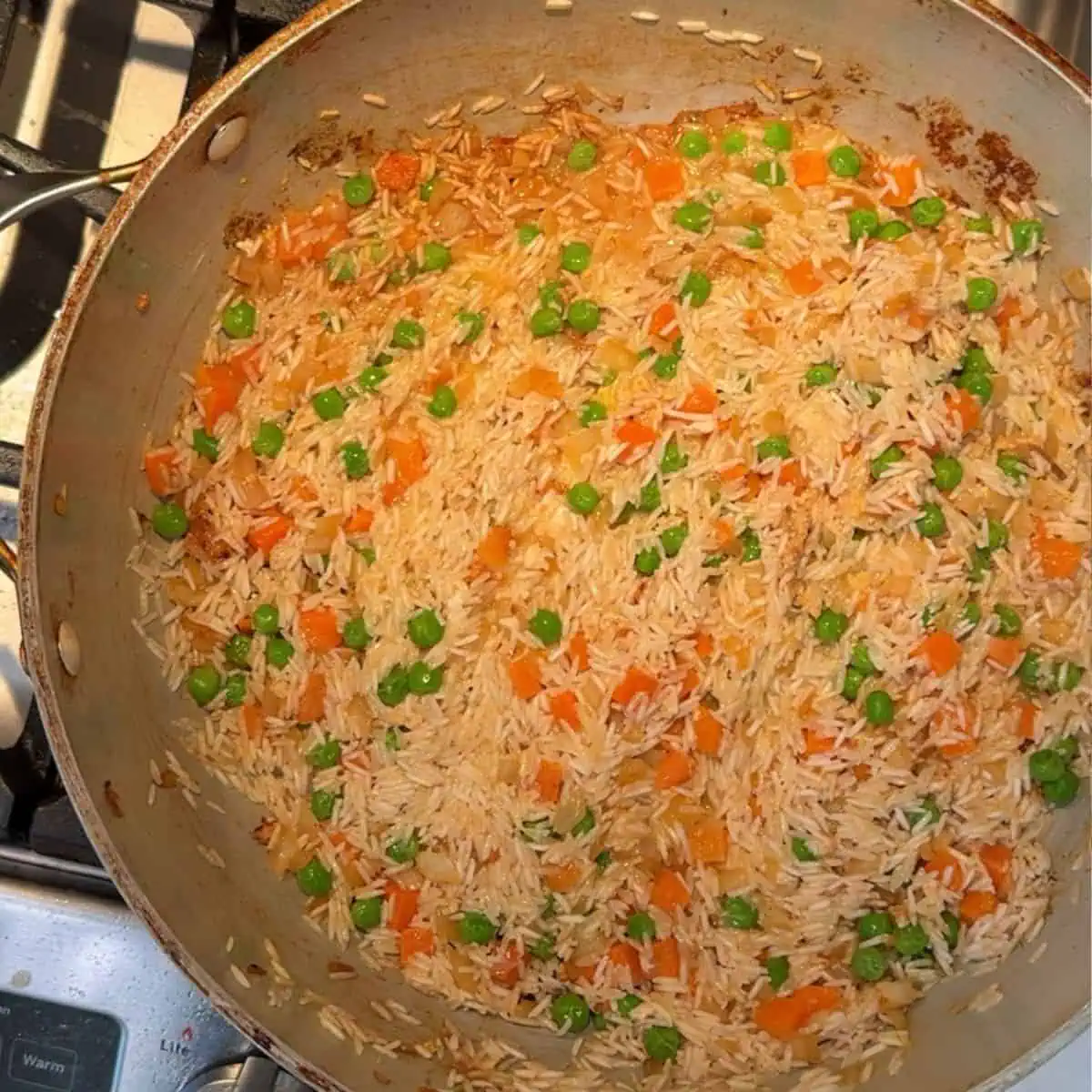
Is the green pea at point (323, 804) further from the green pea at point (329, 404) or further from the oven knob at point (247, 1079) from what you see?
the green pea at point (329, 404)

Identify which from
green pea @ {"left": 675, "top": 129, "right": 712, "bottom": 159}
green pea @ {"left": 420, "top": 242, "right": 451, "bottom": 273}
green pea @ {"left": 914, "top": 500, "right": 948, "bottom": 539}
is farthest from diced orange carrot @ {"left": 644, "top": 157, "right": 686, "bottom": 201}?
green pea @ {"left": 914, "top": 500, "right": 948, "bottom": 539}

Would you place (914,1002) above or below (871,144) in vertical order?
below

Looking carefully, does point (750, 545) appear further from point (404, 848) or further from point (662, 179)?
point (404, 848)

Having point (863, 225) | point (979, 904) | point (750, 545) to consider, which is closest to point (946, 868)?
point (979, 904)

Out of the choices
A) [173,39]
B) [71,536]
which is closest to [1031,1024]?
[71,536]

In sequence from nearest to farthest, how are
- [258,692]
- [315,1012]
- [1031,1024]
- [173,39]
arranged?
1. [1031,1024]
2. [315,1012]
3. [258,692]
4. [173,39]

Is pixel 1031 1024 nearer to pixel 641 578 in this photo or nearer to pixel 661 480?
pixel 641 578
